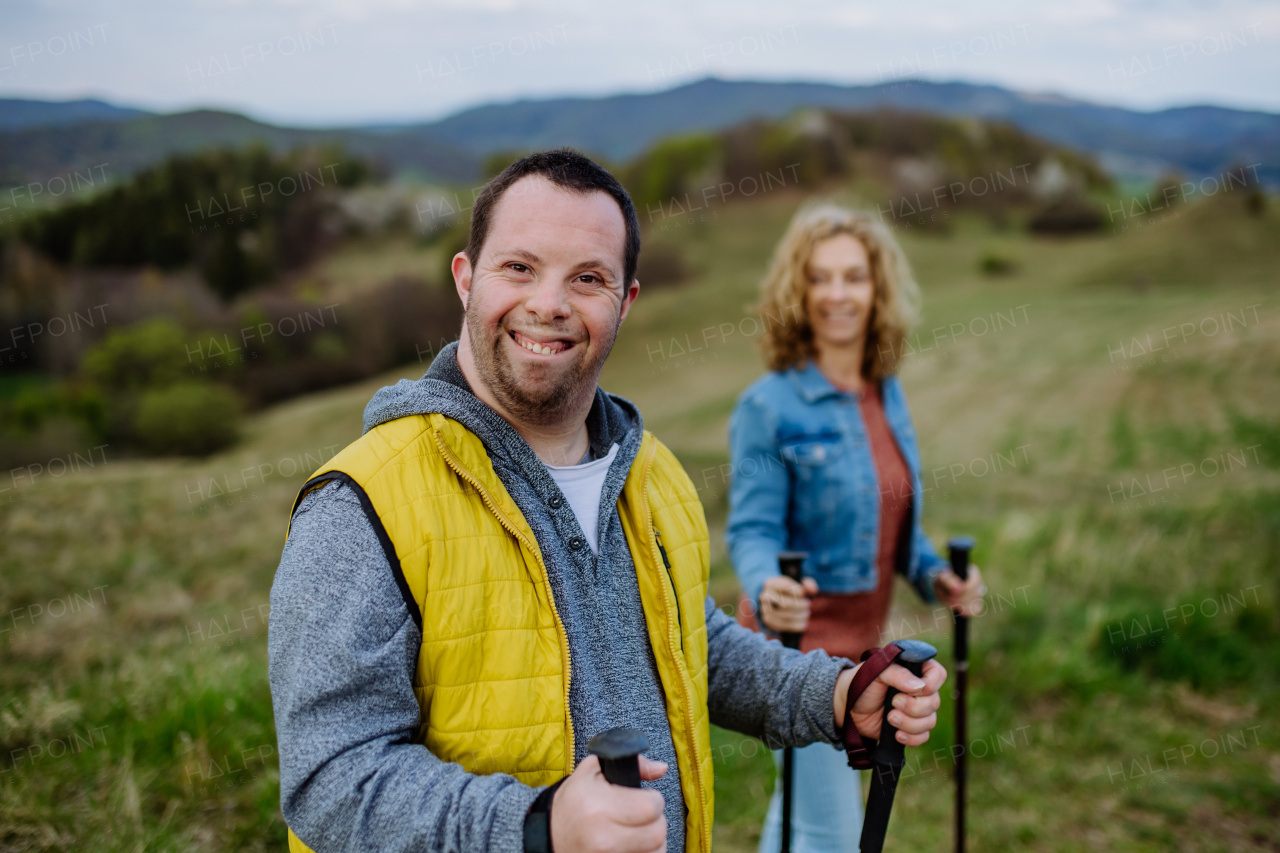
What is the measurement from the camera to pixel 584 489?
165 centimetres

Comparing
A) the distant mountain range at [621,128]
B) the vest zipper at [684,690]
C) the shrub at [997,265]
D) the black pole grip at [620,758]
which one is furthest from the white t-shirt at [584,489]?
the shrub at [997,265]

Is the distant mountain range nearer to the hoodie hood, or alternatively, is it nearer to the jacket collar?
the jacket collar

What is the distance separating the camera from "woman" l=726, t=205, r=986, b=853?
103 inches

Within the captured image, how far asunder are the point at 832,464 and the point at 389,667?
1.94 metres

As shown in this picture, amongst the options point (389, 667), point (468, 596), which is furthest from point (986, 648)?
point (389, 667)

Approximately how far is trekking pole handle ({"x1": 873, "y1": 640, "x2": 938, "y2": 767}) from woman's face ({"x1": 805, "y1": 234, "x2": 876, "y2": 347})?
1547 millimetres

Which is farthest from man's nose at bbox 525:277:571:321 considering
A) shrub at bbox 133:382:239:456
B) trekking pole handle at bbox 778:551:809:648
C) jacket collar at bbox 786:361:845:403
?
shrub at bbox 133:382:239:456

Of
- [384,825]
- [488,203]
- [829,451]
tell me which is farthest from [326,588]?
[829,451]

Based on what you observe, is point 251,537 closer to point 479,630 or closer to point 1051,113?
point 479,630

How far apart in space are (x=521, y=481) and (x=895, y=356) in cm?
208

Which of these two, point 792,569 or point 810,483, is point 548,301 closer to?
point 792,569

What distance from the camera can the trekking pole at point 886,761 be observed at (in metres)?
1.65

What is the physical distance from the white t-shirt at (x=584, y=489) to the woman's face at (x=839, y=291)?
1597mm

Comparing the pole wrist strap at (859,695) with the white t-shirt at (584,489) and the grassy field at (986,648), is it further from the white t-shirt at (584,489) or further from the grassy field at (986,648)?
the grassy field at (986,648)
